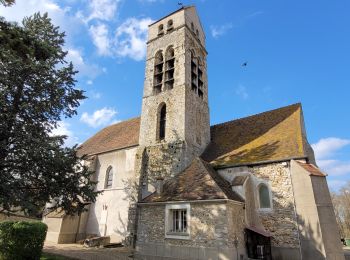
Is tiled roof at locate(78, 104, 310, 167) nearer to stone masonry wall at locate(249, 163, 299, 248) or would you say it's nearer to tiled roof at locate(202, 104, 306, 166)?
tiled roof at locate(202, 104, 306, 166)

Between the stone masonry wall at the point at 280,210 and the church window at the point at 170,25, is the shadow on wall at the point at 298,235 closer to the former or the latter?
the stone masonry wall at the point at 280,210

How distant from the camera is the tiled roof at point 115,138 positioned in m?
20.9

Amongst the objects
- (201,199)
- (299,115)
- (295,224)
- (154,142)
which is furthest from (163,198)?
(299,115)

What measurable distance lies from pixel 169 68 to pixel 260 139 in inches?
344

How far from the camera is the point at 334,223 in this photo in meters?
12.1

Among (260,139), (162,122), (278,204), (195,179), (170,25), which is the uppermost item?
(170,25)

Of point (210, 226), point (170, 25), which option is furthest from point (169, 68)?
point (210, 226)

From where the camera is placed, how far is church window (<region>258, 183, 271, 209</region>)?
541 inches

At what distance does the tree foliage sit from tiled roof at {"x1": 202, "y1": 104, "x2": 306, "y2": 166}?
869 cm

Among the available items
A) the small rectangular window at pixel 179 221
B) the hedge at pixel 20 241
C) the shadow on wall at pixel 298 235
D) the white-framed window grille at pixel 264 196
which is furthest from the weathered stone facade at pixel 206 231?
the hedge at pixel 20 241

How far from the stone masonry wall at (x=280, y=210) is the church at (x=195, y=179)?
1.9 inches

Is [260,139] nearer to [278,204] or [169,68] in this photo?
[278,204]

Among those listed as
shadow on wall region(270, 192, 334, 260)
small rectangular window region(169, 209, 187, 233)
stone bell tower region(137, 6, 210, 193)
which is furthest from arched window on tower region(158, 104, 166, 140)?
shadow on wall region(270, 192, 334, 260)

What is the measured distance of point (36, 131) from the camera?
12250mm
